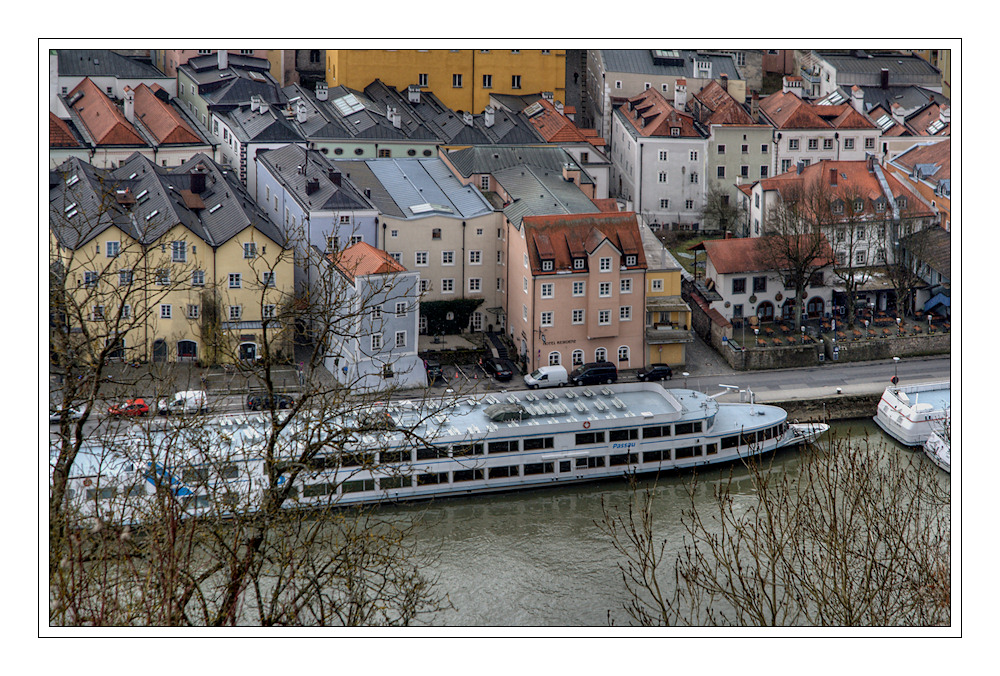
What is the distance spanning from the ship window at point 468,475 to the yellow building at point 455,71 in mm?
17767

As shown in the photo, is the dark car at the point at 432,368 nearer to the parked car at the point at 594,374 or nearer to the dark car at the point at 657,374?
the parked car at the point at 594,374

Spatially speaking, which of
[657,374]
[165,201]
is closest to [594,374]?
[657,374]

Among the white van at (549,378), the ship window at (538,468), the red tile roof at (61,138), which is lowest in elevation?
the ship window at (538,468)

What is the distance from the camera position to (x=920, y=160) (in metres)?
41.2

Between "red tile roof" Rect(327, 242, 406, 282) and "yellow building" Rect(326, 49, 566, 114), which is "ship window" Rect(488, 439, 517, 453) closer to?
"red tile roof" Rect(327, 242, 406, 282)

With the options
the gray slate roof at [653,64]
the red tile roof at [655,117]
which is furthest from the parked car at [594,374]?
the gray slate roof at [653,64]

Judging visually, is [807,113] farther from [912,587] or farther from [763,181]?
[912,587]

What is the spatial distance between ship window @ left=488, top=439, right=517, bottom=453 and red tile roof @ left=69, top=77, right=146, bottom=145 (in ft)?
50.3

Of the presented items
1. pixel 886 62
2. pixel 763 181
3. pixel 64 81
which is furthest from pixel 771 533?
pixel 886 62

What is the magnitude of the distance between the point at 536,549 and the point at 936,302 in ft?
50.5

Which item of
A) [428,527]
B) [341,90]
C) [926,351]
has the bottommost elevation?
[428,527]

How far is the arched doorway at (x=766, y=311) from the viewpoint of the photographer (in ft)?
122

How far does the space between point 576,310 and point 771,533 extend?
18.0 m

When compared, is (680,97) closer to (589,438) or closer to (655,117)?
(655,117)
